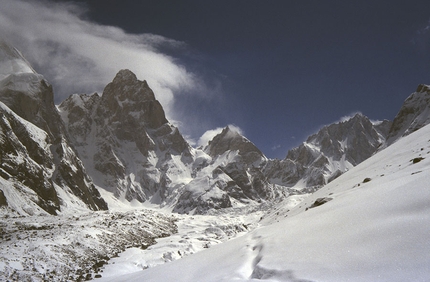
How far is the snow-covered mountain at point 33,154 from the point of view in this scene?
72.7 meters

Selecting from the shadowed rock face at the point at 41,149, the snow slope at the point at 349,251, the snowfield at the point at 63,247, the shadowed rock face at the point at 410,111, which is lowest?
the snow slope at the point at 349,251

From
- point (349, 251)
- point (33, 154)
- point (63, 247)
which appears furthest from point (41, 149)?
point (349, 251)

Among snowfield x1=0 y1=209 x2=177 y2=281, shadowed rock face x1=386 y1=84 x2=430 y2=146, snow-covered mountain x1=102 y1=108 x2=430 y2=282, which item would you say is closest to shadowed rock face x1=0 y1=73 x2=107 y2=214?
snowfield x1=0 y1=209 x2=177 y2=281

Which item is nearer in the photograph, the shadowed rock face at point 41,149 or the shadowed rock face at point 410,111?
the shadowed rock face at point 41,149

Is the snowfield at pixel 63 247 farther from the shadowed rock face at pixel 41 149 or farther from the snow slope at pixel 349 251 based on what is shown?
the shadowed rock face at pixel 41 149

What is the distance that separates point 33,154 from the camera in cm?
9594

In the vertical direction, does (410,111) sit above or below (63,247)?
above

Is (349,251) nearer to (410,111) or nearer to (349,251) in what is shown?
(349,251)

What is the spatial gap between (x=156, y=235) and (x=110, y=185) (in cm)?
18132

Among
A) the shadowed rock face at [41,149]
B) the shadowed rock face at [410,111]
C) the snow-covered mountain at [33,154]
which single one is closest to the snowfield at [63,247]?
the snow-covered mountain at [33,154]

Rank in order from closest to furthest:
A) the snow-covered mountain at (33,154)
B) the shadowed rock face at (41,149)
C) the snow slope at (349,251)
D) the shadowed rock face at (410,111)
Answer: the snow slope at (349,251) → the snow-covered mountain at (33,154) → the shadowed rock face at (41,149) → the shadowed rock face at (410,111)

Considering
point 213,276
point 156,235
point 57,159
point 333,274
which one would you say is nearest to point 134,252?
point 156,235

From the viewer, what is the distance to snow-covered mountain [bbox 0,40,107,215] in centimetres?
7269

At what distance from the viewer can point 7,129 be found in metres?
77.6
